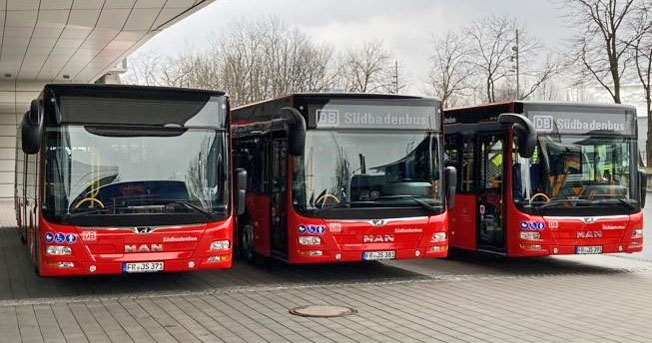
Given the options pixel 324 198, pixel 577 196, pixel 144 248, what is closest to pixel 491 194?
pixel 577 196

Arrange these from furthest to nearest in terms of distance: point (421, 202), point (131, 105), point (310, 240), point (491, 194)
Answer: point (491, 194) → point (421, 202) → point (310, 240) → point (131, 105)

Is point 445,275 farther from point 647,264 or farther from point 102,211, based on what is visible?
point 102,211

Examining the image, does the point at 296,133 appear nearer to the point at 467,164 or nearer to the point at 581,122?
the point at 467,164

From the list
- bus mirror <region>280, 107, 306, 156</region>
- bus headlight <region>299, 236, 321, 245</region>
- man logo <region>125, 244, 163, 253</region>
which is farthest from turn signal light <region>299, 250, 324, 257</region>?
man logo <region>125, 244, 163, 253</region>

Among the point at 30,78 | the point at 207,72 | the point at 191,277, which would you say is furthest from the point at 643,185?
the point at 207,72

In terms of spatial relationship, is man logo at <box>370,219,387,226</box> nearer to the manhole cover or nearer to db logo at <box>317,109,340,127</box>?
db logo at <box>317,109,340,127</box>

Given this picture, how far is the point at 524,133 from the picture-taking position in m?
13.2

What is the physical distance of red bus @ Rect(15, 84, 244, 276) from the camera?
11195 mm

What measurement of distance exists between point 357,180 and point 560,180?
3328mm

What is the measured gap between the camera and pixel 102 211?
37.0 feet

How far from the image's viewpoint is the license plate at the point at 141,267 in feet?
37.4

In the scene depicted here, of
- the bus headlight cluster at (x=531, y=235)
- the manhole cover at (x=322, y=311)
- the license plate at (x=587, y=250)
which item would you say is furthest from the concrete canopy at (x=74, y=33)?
the license plate at (x=587, y=250)

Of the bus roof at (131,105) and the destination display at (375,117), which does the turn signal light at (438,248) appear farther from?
the bus roof at (131,105)

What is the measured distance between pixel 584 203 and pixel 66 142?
778 cm
